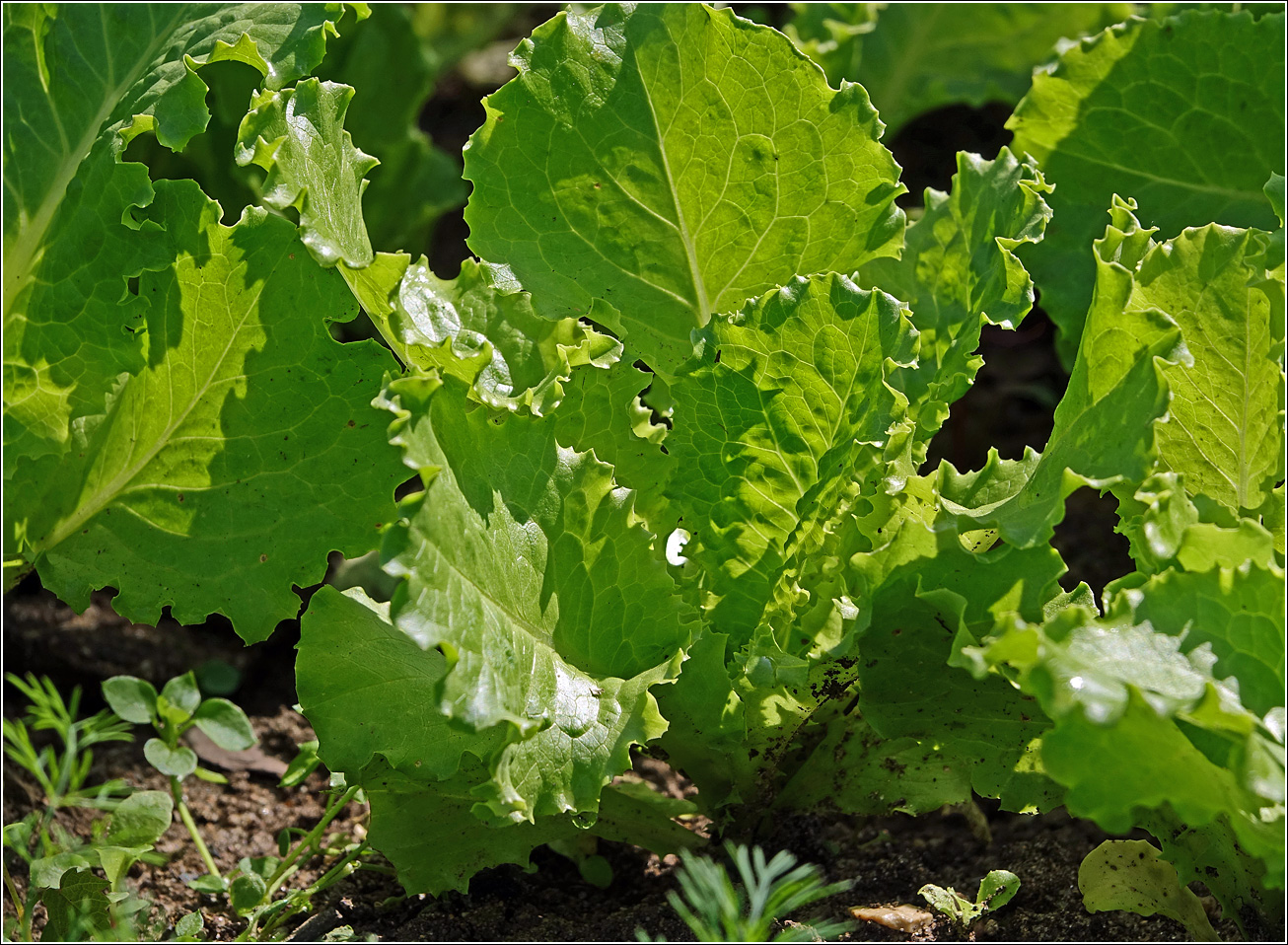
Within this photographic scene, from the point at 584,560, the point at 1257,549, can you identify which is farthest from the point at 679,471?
the point at 1257,549

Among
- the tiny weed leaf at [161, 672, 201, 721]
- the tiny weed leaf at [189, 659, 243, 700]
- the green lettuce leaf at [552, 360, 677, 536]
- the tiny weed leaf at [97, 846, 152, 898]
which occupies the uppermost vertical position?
the green lettuce leaf at [552, 360, 677, 536]

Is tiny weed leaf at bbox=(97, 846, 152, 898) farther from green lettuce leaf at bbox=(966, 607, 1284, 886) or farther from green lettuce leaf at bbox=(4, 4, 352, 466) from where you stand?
green lettuce leaf at bbox=(966, 607, 1284, 886)

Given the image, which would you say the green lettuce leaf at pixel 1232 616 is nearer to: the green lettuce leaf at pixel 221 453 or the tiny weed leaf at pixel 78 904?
the green lettuce leaf at pixel 221 453

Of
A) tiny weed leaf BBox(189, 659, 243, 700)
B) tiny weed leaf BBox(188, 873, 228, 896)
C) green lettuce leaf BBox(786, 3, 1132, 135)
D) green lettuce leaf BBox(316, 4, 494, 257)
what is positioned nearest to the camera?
tiny weed leaf BBox(188, 873, 228, 896)

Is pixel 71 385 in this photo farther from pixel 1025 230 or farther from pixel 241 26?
pixel 1025 230

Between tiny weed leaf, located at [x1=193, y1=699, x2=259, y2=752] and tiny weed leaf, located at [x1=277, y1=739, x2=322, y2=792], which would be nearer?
tiny weed leaf, located at [x1=277, y1=739, x2=322, y2=792]

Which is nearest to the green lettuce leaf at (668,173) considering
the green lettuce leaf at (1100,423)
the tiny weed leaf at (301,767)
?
the green lettuce leaf at (1100,423)

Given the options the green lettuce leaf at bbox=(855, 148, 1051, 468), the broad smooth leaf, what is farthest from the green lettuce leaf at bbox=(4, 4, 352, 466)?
the broad smooth leaf
